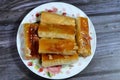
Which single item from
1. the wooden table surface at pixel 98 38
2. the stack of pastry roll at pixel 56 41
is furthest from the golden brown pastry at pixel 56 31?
the wooden table surface at pixel 98 38

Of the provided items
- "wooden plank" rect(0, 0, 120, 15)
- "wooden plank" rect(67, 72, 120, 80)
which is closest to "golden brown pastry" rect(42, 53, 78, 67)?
"wooden plank" rect(67, 72, 120, 80)

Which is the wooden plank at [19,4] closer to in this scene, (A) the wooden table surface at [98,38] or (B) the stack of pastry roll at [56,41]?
(A) the wooden table surface at [98,38]

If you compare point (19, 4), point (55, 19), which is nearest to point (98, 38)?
point (55, 19)

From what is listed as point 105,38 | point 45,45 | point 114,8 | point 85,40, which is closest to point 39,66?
point 45,45

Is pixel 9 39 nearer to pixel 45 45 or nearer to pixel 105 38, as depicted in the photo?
pixel 45 45

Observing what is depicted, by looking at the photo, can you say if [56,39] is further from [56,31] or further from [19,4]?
[19,4]

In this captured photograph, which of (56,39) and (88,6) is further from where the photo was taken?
(88,6)
